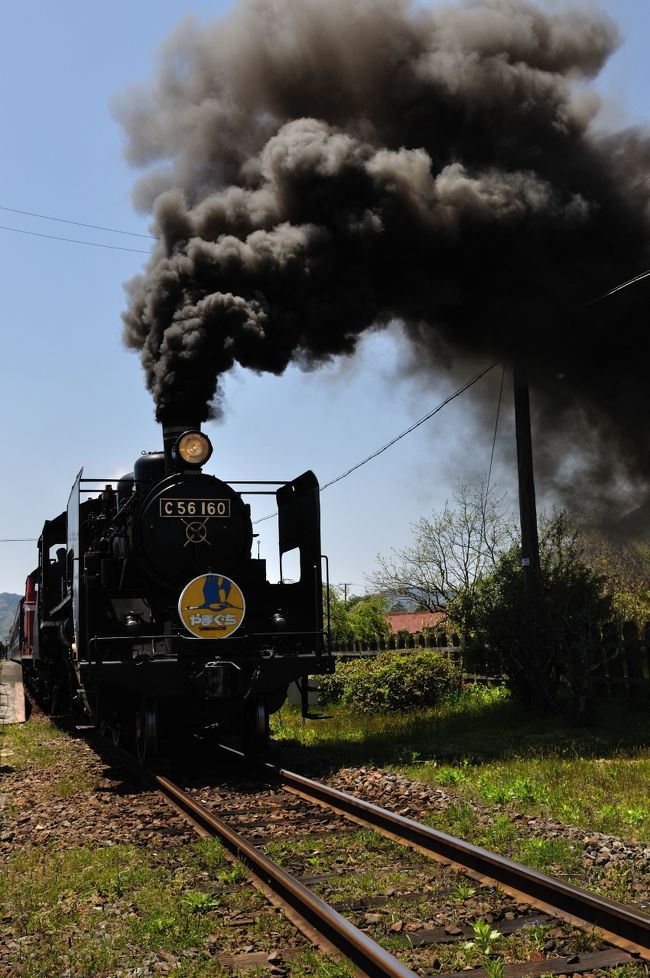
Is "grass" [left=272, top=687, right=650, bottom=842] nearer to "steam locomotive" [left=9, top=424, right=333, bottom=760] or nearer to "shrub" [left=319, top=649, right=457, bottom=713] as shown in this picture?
"shrub" [left=319, top=649, right=457, bottom=713]

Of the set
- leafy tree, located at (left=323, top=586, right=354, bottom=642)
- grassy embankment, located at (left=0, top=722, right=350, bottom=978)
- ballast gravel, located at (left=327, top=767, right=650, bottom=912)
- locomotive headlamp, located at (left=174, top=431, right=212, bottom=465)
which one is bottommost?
grassy embankment, located at (left=0, top=722, right=350, bottom=978)

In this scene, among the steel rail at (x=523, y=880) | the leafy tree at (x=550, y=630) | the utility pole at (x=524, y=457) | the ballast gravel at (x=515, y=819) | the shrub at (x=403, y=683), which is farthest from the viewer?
the shrub at (x=403, y=683)

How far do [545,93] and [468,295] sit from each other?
323cm

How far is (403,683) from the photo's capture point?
1435cm

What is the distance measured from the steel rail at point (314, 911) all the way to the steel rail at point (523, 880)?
103cm

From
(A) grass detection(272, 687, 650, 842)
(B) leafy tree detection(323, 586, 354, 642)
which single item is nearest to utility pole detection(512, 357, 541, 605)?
(A) grass detection(272, 687, 650, 842)

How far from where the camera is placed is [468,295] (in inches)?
510

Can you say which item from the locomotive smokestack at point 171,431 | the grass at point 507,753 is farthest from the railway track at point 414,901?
the locomotive smokestack at point 171,431

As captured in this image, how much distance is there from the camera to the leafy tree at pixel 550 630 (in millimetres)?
11312

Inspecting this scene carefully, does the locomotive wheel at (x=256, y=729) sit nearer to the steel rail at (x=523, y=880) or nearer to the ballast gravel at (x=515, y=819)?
the ballast gravel at (x=515, y=819)

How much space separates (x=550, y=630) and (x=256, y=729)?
4.28 meters

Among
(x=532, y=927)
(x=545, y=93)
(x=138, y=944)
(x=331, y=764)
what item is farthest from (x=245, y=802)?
(x=545, y=93)

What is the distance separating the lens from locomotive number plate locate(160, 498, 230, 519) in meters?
9.37

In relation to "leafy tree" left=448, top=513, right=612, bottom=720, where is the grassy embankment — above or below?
below
